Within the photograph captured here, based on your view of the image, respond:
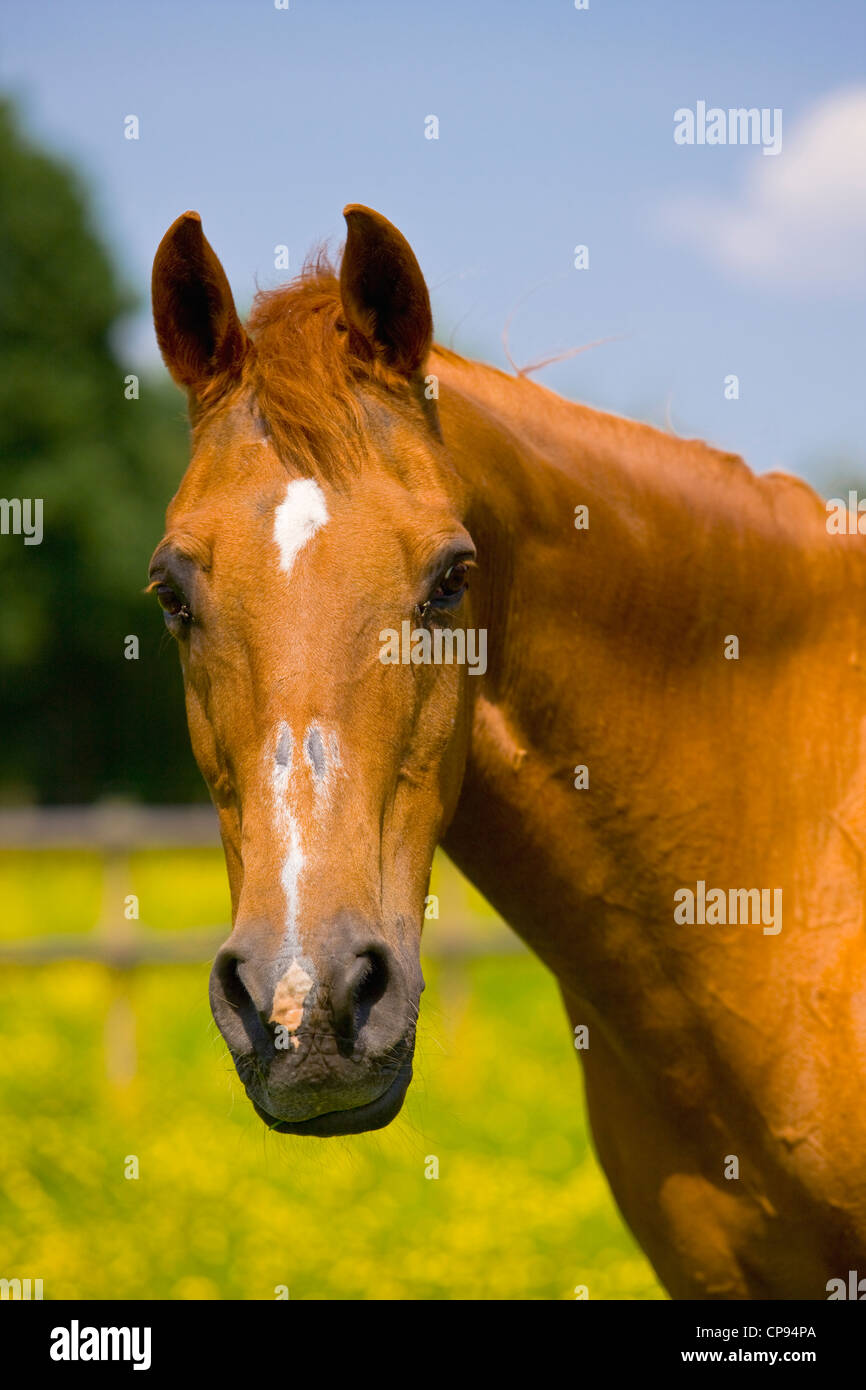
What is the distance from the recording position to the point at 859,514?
3.60 meters

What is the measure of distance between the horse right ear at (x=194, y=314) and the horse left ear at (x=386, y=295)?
286 millimetres

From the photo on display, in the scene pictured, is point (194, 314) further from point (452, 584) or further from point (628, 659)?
point (628, 659)

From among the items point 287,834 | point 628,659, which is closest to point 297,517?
point 287,834

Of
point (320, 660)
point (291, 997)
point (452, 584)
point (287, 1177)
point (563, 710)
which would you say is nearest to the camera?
point (291, 997)

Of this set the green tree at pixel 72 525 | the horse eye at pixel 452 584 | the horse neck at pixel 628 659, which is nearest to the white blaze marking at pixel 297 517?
the horse eye at pixel 452 584

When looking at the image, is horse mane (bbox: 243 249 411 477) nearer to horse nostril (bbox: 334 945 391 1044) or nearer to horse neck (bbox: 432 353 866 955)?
horse neck (bbox: 432 353 866 955)

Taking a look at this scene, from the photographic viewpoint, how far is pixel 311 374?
2.90 meters

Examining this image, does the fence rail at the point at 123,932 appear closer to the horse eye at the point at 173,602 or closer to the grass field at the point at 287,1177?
the grass field at the point at 287,1177

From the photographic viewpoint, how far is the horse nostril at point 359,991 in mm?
2289

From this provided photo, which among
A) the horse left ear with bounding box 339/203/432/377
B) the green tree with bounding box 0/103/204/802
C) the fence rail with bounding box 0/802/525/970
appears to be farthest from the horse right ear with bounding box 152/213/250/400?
the green tree with bounding box 0/103/204/802

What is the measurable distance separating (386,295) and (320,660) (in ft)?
3.27

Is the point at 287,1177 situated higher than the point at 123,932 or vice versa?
the point at 123,932

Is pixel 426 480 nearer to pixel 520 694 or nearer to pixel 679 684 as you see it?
pixel 520 694

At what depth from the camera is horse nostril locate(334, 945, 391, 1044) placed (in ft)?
7.51
